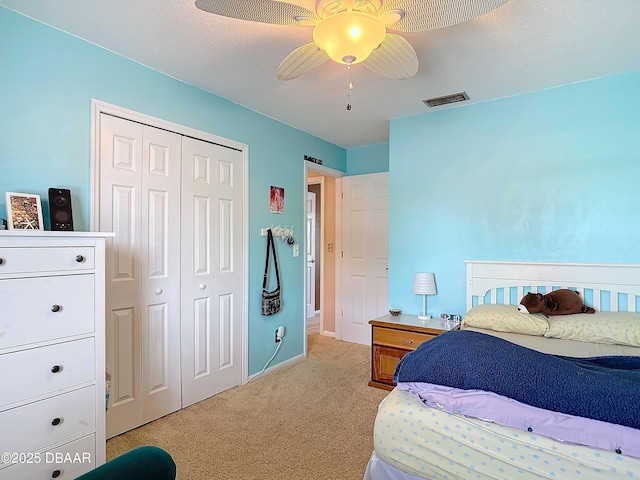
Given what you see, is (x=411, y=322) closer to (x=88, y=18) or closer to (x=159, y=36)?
(x=159, y=36)

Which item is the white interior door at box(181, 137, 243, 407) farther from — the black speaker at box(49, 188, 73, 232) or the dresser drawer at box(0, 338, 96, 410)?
the dresser drawer at box(0, 338, 96, 410)

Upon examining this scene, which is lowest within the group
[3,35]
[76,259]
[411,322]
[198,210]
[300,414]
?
[300,414]

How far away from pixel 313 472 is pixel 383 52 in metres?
2.21

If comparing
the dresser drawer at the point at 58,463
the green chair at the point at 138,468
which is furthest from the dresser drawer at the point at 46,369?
the green chair at the point at 138,468

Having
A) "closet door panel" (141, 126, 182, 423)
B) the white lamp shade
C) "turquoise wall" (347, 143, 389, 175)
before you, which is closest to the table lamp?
the white lamp shade

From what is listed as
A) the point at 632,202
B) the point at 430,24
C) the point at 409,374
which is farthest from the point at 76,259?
the point at 632,202

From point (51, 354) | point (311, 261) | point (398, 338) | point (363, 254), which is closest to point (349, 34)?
point (51, 354)

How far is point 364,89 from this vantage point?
273 cm

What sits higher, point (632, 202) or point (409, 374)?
point (632, 202)

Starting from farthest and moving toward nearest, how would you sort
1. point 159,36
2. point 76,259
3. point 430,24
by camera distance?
1. point 159,36
2. point 76,259
3. point 430,24

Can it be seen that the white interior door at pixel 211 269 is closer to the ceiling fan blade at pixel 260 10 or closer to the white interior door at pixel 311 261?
the ceiling fan blade at pixel 260 10

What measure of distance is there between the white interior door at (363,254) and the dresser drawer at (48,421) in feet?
10.3

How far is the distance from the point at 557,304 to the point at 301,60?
2305mm

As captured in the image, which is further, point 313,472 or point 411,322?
point 411,322
